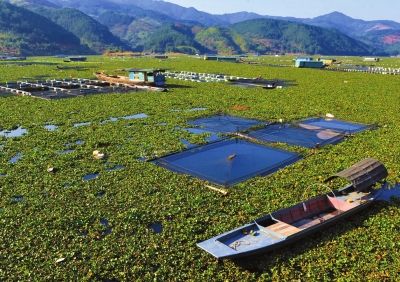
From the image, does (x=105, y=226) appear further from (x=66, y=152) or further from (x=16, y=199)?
(x=66, y=152)

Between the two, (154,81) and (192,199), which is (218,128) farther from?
(154,81)

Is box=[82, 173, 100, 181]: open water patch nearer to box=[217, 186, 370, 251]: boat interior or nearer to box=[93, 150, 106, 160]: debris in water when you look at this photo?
box=[93, 150, 106, 160]: debris in water

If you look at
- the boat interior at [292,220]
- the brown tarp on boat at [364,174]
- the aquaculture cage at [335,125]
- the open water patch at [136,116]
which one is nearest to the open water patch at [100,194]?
the boat interior at [292,220]

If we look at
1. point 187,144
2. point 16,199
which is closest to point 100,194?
point 16,199

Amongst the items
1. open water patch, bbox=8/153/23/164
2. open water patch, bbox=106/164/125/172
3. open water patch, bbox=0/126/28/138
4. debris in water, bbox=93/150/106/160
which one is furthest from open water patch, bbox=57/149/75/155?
open water patch, bbox=0/126/28/138

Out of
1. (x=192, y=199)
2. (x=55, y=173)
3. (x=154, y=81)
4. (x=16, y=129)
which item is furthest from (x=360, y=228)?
(x=154, y=81)

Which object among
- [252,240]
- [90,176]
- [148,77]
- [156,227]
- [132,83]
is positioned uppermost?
[148,77]
